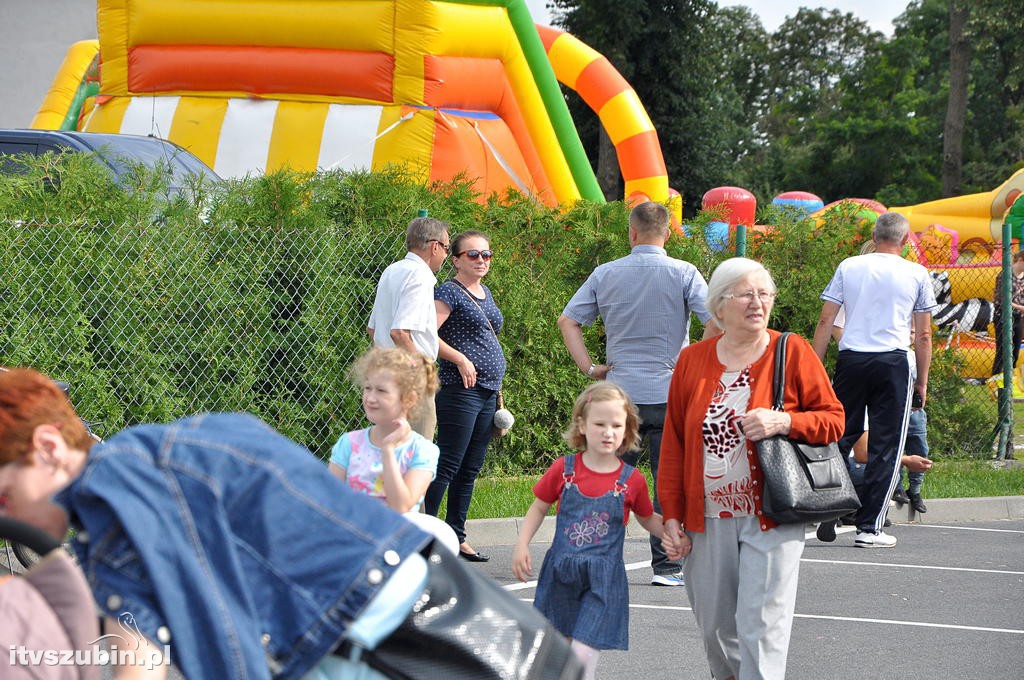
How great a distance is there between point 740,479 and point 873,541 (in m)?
4.50

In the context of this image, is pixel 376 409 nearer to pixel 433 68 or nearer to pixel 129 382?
pixel 129 382

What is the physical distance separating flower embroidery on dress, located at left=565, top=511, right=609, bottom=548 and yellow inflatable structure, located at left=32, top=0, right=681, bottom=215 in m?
7.66

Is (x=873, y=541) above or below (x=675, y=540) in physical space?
below

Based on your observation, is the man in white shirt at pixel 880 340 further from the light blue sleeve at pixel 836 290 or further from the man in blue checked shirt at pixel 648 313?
the man in blue checked shirt at pixel 648 313

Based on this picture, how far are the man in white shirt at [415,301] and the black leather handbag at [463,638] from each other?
490 cm

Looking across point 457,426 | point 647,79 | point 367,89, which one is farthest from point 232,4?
point 647,79

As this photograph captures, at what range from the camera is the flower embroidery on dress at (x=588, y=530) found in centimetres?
448

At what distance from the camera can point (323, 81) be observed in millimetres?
12859

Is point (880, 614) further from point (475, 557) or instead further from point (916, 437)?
point (916, 437)

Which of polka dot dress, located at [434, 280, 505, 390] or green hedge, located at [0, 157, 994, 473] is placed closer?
polka dot dress, located at [434, 280, 505, 390]

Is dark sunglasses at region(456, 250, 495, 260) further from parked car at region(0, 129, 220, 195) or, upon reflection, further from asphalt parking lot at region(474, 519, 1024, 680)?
parked car at region(0, 129, 220, 195)

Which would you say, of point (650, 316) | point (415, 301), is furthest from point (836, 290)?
point (415, 301)

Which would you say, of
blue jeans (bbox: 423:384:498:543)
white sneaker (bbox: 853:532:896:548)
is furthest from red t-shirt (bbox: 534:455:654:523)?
white sneaker (bbox: 853:532:896:548)

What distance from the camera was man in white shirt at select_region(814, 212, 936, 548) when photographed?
789 centimetres
